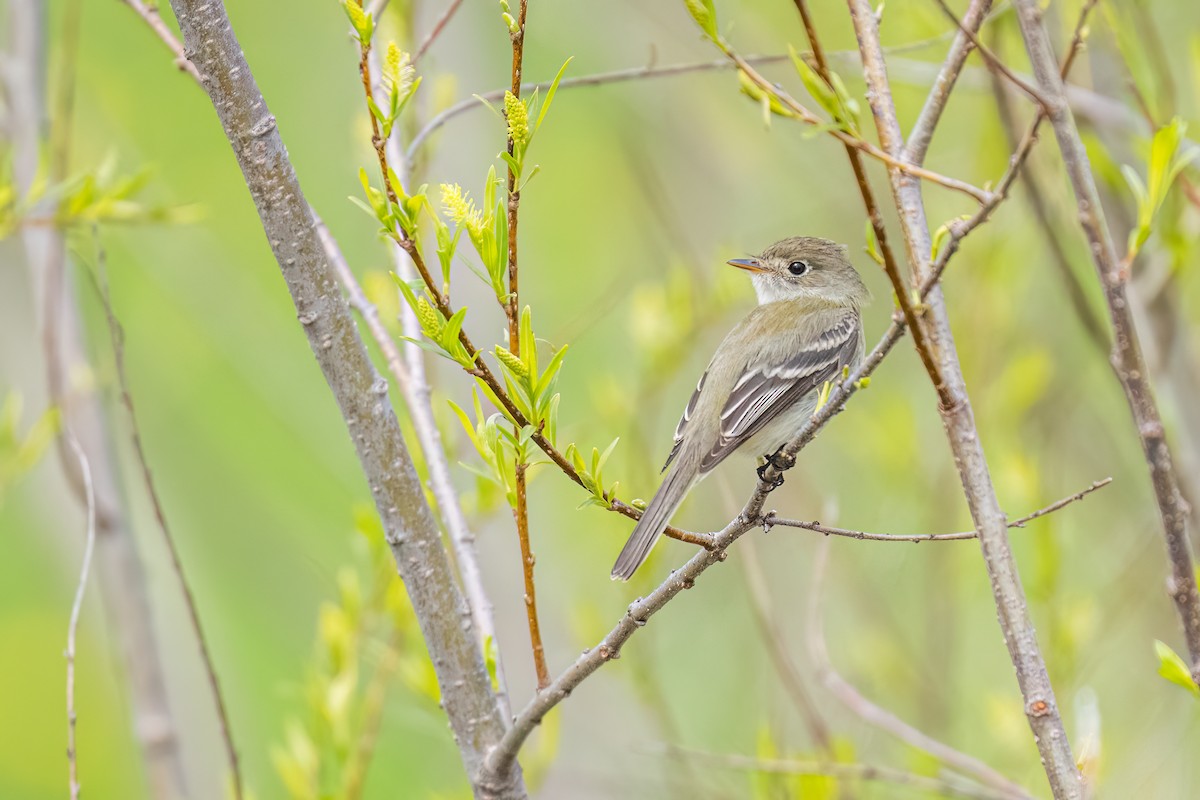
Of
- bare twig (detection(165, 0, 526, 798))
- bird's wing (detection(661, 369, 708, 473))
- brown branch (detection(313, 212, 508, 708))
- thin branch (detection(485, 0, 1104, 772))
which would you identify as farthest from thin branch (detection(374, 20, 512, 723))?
bird's wing (detection(661, 369, 708, 473))

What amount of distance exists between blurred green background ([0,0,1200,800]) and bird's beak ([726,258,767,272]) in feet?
0.29

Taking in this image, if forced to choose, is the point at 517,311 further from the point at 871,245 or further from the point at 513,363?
the point at 871,245

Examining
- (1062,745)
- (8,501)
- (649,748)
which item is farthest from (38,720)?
(1062,745)

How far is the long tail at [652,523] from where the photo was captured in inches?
101

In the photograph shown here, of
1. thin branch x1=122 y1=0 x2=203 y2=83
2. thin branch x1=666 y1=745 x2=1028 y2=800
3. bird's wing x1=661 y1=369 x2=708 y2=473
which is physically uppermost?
thin branch x1=122 y1=0 x2=203 y2=83

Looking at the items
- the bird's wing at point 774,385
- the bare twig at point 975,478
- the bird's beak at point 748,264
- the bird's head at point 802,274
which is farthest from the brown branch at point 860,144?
the bird's head at point 802,274

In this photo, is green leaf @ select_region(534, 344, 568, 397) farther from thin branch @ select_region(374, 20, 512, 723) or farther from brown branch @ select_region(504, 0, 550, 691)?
thin branch @ select_region(374, 20, 512, 723)

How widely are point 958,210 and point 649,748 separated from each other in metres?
2.70

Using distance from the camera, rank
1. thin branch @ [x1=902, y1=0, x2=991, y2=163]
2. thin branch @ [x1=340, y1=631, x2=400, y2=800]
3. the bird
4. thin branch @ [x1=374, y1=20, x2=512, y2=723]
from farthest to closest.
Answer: the bird → thin branch @ [x1=340, y1=631, x2=400, y2=800] → thin branch @ [x1=374, y1=20, x2=512, y2=723] → thin branch @ [x1=902, y1=0, x2=991, y2=163]

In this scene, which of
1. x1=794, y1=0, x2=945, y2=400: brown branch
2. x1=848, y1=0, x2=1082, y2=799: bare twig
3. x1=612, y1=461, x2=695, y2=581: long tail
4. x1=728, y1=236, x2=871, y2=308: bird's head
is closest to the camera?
x1=794, y1=0, x2=945, y2=400: brown branch

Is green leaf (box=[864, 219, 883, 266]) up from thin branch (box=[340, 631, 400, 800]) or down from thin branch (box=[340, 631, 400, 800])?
up

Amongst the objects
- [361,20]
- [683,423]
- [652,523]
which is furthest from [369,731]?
[361,20]

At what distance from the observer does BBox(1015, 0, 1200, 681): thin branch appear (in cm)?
152

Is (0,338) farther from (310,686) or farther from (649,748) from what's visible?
(649,748)
